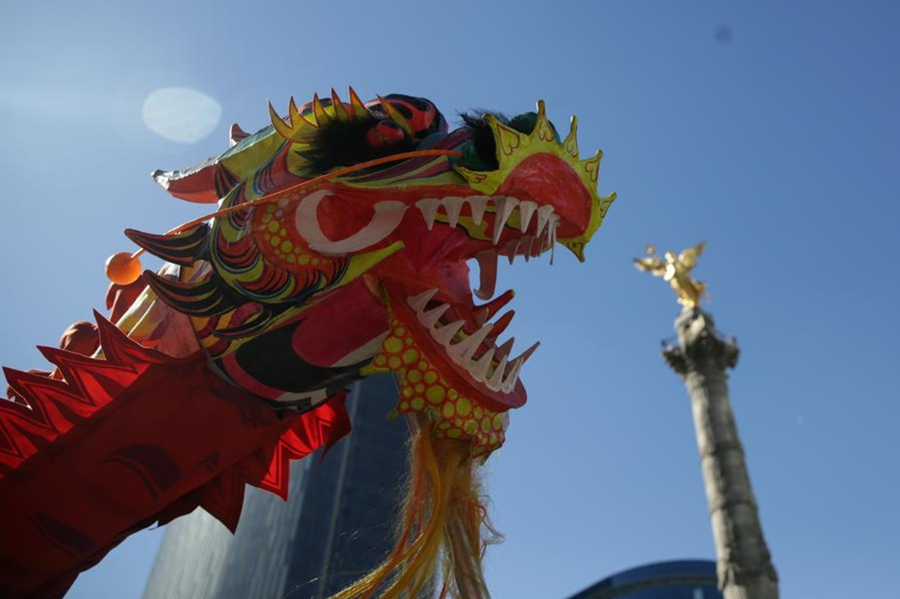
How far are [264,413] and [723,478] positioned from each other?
15.8 m

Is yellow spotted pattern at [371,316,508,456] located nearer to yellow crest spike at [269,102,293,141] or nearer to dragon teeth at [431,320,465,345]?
dragon teeth at [431,320,465,345]

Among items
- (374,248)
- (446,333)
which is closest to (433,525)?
(446,333)

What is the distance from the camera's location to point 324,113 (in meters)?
3.62

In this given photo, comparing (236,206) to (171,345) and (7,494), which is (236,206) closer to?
(171,345)

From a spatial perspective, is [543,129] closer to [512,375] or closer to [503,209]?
[503,209]

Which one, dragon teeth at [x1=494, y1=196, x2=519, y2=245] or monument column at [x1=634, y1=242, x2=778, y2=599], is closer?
dragon teeth at [x1=494, y1=196, x2=519, y2=245]

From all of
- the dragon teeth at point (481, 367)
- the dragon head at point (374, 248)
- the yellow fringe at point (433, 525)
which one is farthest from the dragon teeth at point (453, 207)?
the yellow fringe at point (433, 525)

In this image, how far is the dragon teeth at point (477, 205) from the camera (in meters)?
3.26

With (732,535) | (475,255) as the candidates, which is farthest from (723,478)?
(475,255)

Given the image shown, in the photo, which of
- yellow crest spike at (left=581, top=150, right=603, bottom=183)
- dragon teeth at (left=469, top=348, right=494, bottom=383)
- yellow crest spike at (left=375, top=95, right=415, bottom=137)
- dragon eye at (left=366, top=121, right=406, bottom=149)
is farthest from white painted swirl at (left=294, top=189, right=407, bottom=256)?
yellow crest spike at (left=581, top=150, right=603, bottom=183)

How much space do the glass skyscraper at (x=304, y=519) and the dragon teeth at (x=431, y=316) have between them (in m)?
18.2

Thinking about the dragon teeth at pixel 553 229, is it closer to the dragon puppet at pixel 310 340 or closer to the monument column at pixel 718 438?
the dragon puppet at pixel 310 340

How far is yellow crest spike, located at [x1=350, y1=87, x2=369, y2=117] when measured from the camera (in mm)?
3617

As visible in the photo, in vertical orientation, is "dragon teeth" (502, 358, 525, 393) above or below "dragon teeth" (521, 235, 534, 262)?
below
